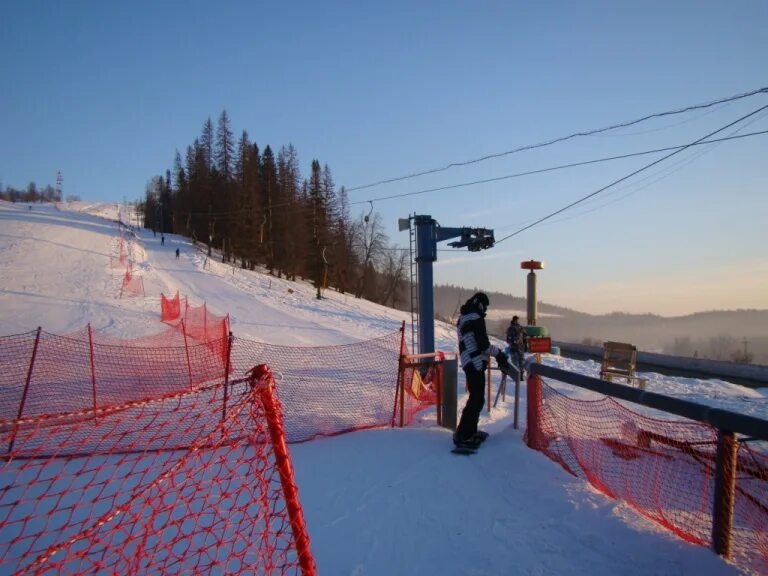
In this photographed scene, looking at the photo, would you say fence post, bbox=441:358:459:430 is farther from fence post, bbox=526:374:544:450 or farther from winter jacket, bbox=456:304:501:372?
fence post, bbox=526:374:544:450

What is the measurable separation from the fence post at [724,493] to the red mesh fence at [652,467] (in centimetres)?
11

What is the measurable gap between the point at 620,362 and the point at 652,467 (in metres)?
10.5

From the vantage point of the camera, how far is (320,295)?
3797cm

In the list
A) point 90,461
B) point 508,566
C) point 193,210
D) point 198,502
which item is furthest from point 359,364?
point 193,210

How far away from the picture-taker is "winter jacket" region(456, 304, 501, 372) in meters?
5.51

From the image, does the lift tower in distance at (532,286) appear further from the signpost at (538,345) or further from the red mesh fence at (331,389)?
the red mesh fence at (331,389)

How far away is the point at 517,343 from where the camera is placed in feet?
31.3

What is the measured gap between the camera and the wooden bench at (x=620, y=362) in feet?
42.2

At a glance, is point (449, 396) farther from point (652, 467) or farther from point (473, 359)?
point (652, 467)

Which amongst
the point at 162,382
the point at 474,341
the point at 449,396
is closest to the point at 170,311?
the point at 162,382

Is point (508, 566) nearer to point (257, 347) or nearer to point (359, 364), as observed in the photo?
point (359, 364)

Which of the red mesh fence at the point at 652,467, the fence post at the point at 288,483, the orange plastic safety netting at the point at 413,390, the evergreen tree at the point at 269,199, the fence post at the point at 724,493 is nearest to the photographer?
the fence post at the point at 288,483

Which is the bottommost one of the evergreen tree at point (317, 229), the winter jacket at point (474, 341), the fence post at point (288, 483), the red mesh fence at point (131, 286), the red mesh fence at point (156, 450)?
the red mesh fence at point (156, 450)

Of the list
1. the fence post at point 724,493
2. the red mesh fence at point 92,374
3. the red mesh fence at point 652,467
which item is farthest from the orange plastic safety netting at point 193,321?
the fence post at point 724,493
